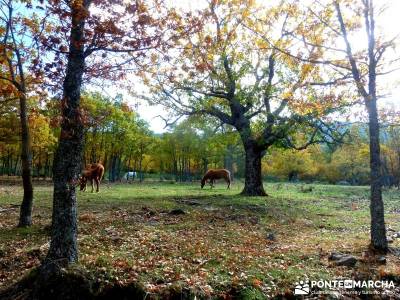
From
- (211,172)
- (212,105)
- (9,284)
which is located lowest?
(9,284)

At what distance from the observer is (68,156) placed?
25.8 feet

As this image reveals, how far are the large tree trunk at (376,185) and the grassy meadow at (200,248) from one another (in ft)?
1.78

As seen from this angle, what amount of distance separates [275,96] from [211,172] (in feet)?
50.4

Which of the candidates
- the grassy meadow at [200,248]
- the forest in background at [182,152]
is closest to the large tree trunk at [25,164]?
the grassy meadow at [200,248]

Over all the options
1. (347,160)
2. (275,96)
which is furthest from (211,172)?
(347,160)

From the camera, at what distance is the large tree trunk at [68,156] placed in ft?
25.6

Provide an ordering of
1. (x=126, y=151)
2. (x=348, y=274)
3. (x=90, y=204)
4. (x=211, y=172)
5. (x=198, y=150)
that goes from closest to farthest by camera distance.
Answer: (x=348, y=274) < (x=90, y=204) < (x=211, y=172) < (x=126, y=151) < (x=198, y=150)

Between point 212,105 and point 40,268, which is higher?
point 212,105

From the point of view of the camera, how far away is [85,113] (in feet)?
26.5

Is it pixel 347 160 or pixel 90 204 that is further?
pixel 347 160

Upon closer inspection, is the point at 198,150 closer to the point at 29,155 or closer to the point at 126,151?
the point at 126,151

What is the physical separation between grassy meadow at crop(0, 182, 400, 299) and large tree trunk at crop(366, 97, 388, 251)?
1.78 ft

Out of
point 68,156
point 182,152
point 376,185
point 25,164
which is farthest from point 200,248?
point 182,152

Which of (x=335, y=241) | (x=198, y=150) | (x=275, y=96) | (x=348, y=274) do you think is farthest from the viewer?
(x=198, y=150)
